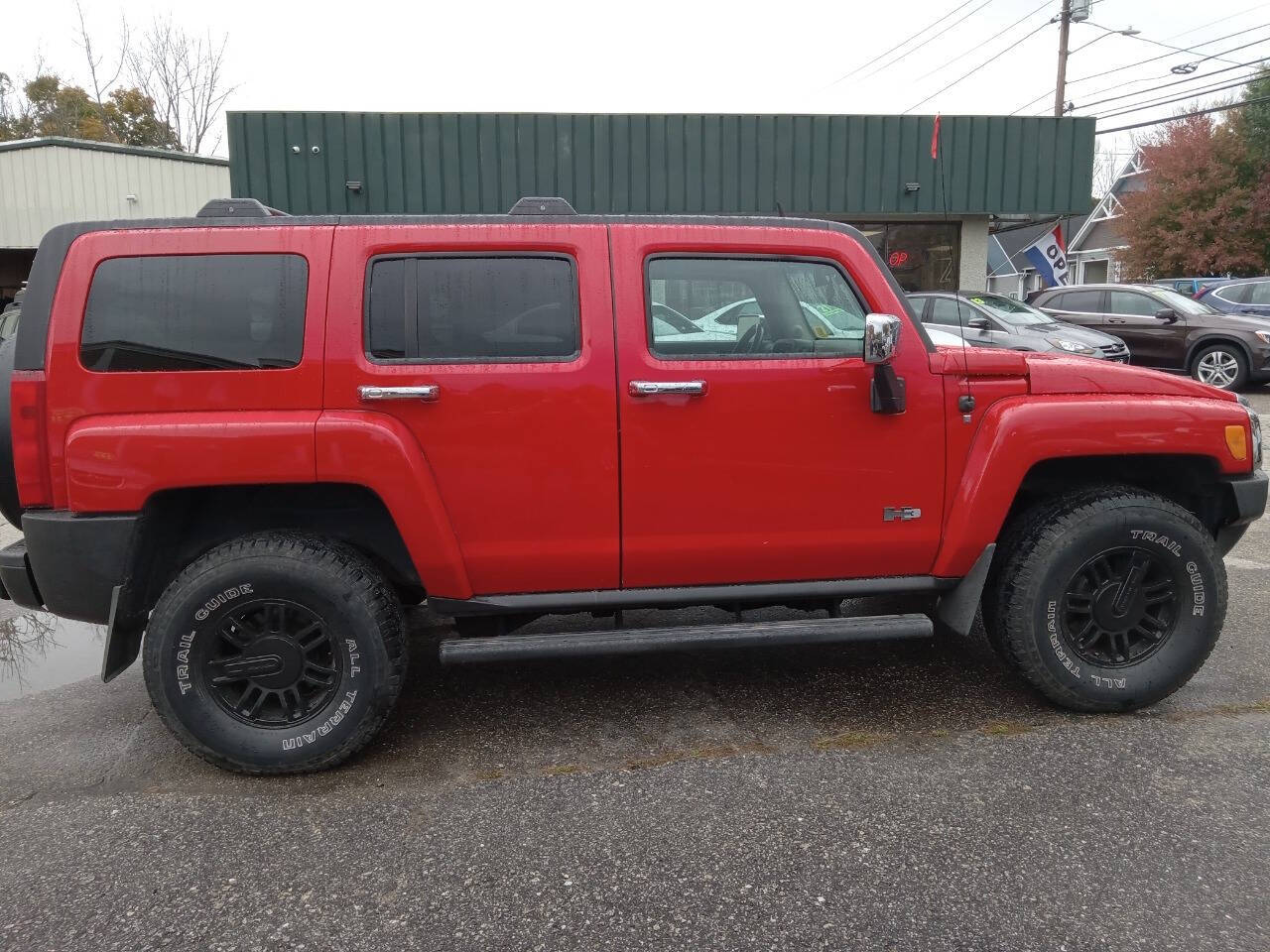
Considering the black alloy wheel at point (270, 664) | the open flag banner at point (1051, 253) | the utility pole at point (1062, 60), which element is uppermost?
the utility pole at point (1062, 60)

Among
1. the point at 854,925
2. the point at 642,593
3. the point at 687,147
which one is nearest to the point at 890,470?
the point at 642,593

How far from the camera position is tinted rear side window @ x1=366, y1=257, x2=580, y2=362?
3.10 meters

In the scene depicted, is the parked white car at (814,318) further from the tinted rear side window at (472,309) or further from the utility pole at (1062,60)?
the utility pole at (1062,60)

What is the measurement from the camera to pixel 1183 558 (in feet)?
11.3

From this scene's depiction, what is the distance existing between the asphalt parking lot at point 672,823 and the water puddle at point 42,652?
216mm

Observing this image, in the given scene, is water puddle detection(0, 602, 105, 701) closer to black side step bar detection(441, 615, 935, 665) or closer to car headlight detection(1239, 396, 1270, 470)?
black side step bar detection(441, 615, 935, 665)

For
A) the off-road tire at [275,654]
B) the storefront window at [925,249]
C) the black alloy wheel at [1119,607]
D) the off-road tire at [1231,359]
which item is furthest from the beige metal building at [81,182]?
the black alloy wheel at [1119,607]

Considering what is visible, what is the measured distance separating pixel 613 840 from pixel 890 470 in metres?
1.63

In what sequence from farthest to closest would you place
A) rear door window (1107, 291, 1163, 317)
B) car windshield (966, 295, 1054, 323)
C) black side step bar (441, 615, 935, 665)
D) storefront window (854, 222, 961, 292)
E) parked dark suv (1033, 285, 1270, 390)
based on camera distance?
storefront window (854, 222, 961, 292) → rear door window (1107, 291, 1163, 317) → parked dark suv (1033, 285, 1270, 390) → car windshield (966, 295, 1054, 323) → black side step bar (441, 615, 935, 665)

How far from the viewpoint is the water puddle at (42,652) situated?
13.5ft

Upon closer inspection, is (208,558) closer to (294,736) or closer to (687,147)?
(294,736)

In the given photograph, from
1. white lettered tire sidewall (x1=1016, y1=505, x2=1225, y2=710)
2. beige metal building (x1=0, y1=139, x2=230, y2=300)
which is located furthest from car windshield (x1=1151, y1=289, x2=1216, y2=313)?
beige metal building (x1=0, y1=139, x2=230, y2=300)

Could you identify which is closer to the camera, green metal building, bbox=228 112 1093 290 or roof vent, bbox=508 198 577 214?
roof vent, bbox=508 198 577 214

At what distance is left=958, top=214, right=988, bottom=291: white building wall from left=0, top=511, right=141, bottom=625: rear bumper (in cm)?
1485
